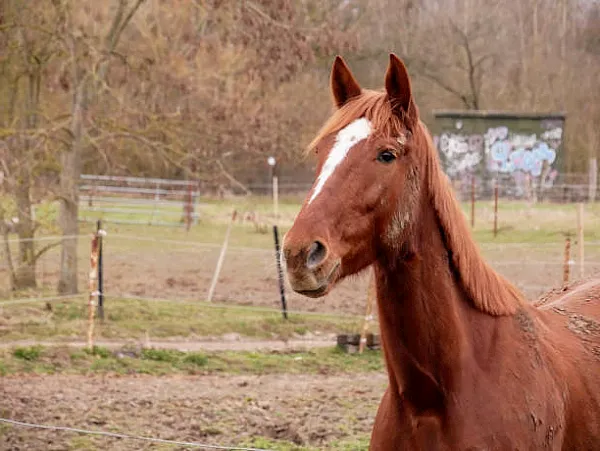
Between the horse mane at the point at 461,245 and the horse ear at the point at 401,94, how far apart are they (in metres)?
0.06

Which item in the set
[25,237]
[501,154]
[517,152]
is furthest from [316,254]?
[517,152]

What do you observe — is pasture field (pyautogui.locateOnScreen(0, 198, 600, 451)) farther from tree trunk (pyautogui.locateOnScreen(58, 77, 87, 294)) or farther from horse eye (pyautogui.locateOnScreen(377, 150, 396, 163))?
horse eye (pyautogui.locateOnScreen(377, 150, 396, 163))

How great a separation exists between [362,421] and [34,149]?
7823 millimetres

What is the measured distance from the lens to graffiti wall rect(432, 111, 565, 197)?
32.0m

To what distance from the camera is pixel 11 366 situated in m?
8.84

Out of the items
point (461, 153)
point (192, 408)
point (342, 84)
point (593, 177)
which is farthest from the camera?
point (461, 153)

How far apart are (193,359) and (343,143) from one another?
286 inches

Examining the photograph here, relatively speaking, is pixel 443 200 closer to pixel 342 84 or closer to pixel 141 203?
pixel 342 84

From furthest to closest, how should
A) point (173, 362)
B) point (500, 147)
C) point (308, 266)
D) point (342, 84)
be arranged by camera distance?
point (500, 147), point (173, 362), point (342, 84), point (308, 266)

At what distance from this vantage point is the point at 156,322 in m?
11.8

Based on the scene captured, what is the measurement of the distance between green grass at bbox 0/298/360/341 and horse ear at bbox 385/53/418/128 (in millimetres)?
8572

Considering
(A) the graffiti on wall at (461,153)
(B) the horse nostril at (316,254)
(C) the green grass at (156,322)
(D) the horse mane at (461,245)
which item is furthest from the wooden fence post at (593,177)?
(B) the horse nostril at (316,254)

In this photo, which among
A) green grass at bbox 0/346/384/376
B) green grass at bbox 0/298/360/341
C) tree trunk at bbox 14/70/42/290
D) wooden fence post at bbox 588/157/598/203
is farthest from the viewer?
wooden fence post at bbox 588/157/598/203

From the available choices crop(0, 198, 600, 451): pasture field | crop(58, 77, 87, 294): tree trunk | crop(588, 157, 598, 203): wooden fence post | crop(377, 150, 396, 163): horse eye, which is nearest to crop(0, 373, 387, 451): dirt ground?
crop(0, 198, 600, 451): pasture field
